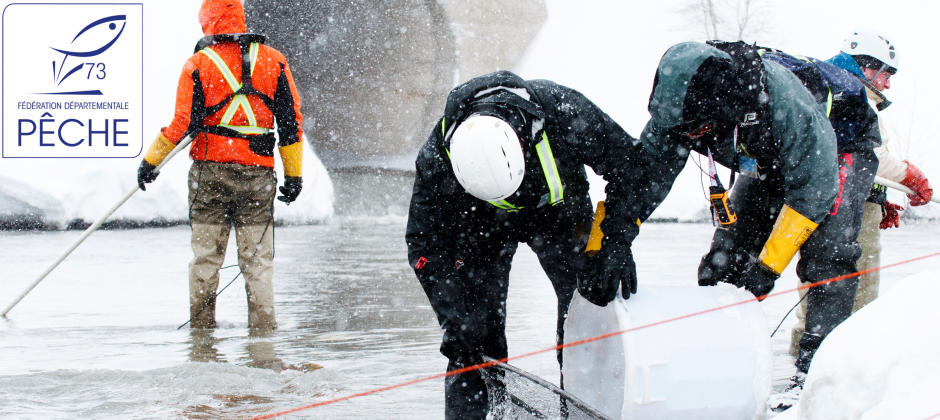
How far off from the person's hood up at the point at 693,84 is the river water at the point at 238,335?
119 centimetres

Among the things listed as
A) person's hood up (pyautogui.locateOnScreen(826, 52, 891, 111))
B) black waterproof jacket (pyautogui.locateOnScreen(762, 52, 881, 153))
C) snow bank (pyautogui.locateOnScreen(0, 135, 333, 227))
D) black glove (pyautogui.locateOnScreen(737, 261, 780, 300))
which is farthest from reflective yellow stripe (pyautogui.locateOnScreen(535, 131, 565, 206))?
snow bank (pyautogui.locateOnScreen(0, 135, 333, 227))

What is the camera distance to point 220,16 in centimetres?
361

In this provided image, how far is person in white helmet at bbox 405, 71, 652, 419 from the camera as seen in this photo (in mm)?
2078

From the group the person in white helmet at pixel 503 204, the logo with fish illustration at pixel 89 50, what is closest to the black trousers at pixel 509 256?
the person in white helmet at pixel 503 204

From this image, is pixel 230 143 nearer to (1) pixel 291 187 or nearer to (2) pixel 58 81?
(1) pixel 291 187

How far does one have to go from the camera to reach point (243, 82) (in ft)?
11.8

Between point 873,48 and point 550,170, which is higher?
point 873,48

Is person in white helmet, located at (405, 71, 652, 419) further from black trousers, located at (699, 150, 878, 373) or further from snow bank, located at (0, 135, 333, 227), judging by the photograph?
snow bank, located at (0, 135, 333, 227)

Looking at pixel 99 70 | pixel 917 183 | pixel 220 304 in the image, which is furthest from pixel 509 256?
pixel 99 70

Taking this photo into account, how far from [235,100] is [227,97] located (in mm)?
44

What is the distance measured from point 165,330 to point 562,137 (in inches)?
98.7

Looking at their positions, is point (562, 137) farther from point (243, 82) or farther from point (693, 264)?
point (693, 264)

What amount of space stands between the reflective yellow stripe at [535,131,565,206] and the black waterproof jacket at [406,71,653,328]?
0.07 feet

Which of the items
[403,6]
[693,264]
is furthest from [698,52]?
[403,6]
